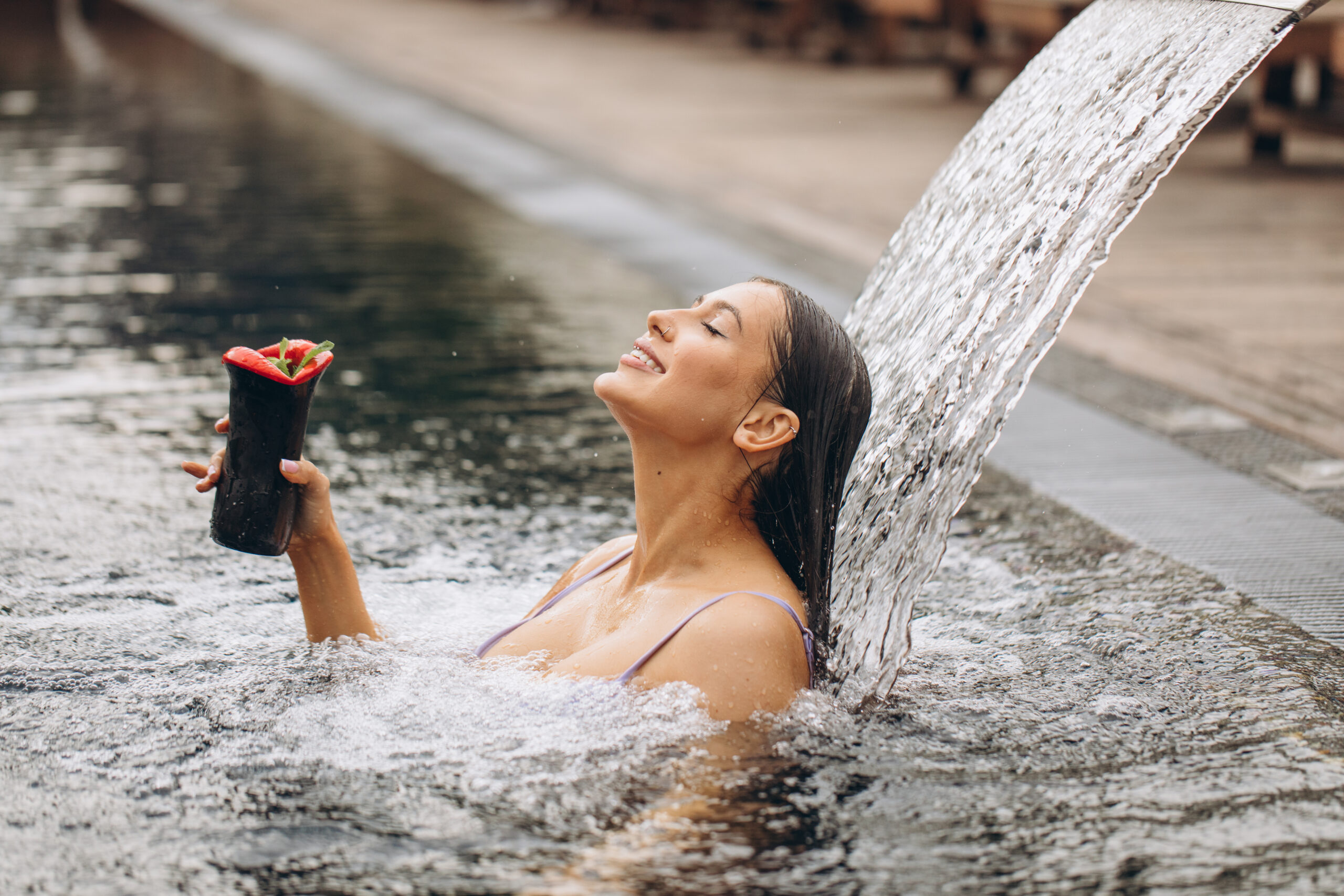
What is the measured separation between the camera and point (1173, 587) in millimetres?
3740

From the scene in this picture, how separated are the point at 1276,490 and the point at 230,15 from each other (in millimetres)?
23328

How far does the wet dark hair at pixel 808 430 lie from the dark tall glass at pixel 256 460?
2.63 ft

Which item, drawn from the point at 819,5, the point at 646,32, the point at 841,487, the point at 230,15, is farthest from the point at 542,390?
the point at 230,15

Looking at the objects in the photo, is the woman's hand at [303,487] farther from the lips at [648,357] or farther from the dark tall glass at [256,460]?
the lips at [648,357]

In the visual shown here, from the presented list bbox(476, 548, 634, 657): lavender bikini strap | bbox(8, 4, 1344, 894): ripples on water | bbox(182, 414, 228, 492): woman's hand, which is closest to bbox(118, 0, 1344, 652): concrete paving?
bbox(8, 4, 1344, 894): ripples on water

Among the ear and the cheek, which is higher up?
the cheek

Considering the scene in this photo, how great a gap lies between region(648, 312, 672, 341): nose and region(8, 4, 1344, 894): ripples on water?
616 mm

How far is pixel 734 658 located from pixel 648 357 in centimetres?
53

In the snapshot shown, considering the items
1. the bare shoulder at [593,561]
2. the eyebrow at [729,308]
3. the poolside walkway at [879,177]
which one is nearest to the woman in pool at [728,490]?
the eyebrow at [729,308]

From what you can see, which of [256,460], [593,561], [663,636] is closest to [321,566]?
[256,460]

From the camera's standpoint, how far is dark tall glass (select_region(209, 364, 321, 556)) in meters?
2.69

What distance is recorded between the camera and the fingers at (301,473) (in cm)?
273

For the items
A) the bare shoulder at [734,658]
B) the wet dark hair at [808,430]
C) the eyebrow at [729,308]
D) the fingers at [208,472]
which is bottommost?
the bare shoulder at [734,658]

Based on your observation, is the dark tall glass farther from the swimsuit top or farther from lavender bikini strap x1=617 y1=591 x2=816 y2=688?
lavender bikini strap x1=617 y1=591 x2=816 y2=688
